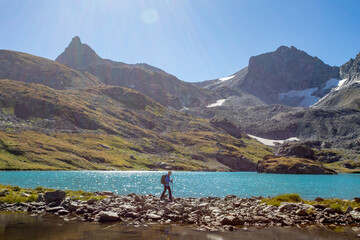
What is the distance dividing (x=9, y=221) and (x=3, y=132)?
6649 inches

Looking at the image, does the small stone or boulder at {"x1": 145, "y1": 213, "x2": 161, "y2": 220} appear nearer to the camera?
the small stone

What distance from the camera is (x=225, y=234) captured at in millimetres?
18797

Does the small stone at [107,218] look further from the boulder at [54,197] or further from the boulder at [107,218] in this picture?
the boulder at [54,197]

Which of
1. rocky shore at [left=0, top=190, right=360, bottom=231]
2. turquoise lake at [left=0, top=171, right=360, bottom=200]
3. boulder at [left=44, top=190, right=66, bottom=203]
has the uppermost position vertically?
boulder at [left=44, top=190, right=66, bottom=203]

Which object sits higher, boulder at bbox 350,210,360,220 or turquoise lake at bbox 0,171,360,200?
boulder at bbox 350,210,360,220

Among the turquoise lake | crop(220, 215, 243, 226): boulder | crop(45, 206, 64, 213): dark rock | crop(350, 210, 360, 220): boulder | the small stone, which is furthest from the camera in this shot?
the turquoise lake

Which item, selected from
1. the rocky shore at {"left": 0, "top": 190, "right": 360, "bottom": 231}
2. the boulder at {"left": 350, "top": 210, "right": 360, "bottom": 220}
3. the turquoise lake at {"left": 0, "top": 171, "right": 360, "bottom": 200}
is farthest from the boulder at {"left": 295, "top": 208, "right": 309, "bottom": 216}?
the turquoise lake at {"left": 0, "top": 171, "right": 360, "bottom": 200}

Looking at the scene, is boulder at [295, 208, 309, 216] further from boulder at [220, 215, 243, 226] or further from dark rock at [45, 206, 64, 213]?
dark rock at [45, 206, 64, 213]

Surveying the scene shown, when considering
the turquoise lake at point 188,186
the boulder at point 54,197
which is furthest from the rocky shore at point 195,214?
the turquoise lake at point 188,186

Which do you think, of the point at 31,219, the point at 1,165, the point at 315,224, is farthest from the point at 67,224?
the point at 1,165

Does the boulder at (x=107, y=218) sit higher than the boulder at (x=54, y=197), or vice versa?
the boulder at (x=54, y=197)

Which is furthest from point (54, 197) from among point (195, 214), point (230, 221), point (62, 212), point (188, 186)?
point (188, 186)

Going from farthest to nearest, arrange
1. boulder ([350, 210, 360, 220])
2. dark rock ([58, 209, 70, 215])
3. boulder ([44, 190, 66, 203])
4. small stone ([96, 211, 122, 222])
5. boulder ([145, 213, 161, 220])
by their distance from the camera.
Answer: boulder ([44, 190, 66, 203]) → dark rock ([58, 209, 70, 215]) → boulder ([350, 210, 360, 220]) → boulder ([145, 213, 161, 220]) → small stone ([96, 211, 122, 222])

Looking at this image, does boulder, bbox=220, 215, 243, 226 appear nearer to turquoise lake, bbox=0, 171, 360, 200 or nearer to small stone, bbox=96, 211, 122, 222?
small stone, bbox=96, 211, 122, 222
